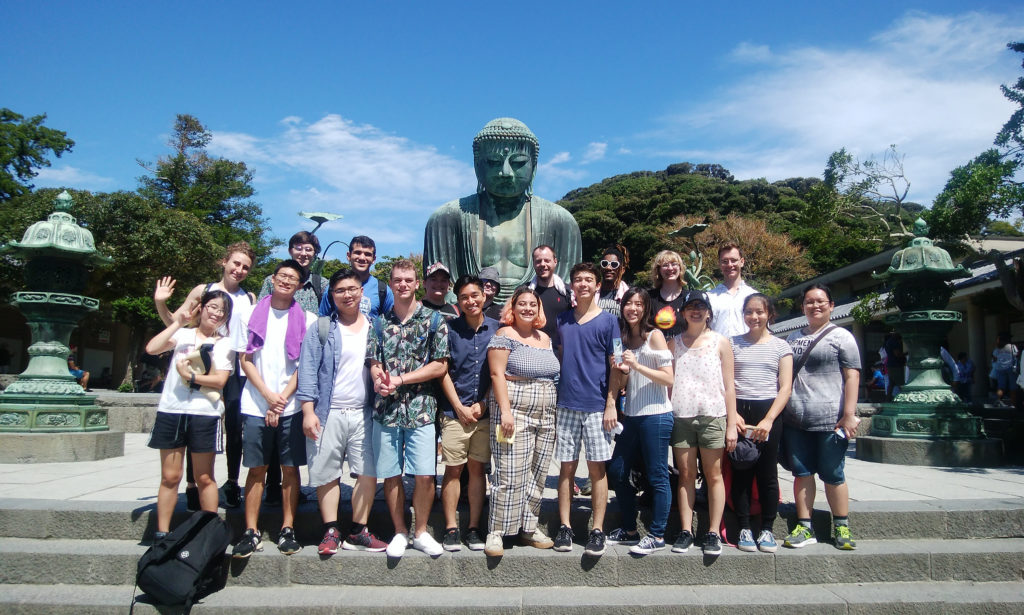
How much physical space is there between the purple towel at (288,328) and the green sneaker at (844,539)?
3.36 meters

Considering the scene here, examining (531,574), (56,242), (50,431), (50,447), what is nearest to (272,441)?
(531,574)

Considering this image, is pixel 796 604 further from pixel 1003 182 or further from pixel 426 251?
pixel 1003 182

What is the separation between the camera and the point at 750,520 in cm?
388

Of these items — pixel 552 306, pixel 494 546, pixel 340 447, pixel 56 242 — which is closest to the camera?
pixel 494 546

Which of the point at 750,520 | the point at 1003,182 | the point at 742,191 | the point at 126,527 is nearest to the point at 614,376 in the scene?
the point at 750,520

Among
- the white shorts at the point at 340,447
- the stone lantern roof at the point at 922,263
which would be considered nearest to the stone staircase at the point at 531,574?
the white shorts at the point at 340,447

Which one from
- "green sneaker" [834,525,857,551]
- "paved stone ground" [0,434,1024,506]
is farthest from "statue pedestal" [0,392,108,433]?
"green sneaker" [834,525,857,551]

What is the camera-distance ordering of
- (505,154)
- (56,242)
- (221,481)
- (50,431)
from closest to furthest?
(221,481) < (505,154) < (50,431) < (56,242)

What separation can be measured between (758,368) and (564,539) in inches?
61.1

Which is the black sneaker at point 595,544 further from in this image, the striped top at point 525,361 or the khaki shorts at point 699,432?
the striped top at point 525,361

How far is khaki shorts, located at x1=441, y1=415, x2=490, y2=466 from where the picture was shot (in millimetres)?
3623

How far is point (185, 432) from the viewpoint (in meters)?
3.57

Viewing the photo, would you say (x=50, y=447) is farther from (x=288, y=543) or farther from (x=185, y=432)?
(x=288, y=543)

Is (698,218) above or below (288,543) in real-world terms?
above
